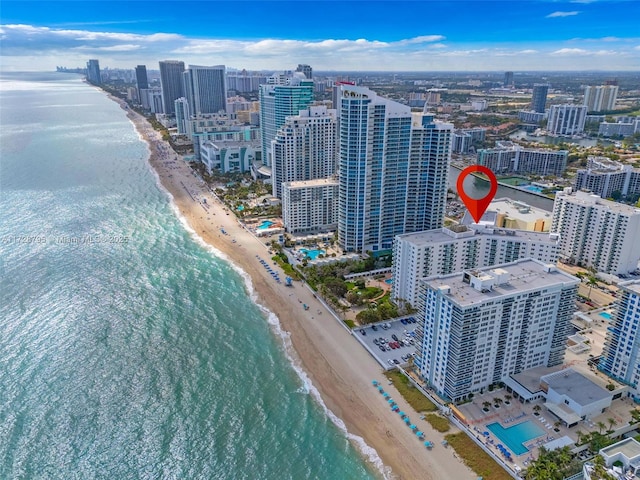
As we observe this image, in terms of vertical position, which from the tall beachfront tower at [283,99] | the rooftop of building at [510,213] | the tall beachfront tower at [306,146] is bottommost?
the rooftop of building at [510,213]

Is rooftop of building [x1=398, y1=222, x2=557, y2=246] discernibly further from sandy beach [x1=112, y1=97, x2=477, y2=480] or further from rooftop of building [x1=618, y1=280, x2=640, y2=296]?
sandy beach [x1=112, y1=97, x2=477, y2=480]

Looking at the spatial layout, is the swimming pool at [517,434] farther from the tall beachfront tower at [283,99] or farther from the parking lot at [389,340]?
the tall beachfront tower at [283,99]

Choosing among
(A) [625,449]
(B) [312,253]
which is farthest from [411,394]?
(B) [312,253]

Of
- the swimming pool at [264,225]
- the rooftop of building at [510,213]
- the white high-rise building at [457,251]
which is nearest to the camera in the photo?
the white high-rise building at [457,251]

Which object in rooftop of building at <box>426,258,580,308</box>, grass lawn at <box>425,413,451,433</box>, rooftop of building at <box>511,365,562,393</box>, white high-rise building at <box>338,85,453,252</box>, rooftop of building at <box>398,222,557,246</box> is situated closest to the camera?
grass lawn at <box>425,413,451,433</box>

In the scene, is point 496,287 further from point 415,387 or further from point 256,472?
point 256,472

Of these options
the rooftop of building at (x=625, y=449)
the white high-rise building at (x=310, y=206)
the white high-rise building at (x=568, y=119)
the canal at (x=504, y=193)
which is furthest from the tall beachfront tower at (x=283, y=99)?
the white high-rise building at (x=568, y=119)

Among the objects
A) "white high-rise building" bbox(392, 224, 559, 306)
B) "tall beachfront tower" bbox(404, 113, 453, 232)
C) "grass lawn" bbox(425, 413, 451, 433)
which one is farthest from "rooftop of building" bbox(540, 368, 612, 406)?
"tall beachfront tower" bbox(404, 113, 453, 232)

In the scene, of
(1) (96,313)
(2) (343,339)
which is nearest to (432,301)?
(2) (343,339)
